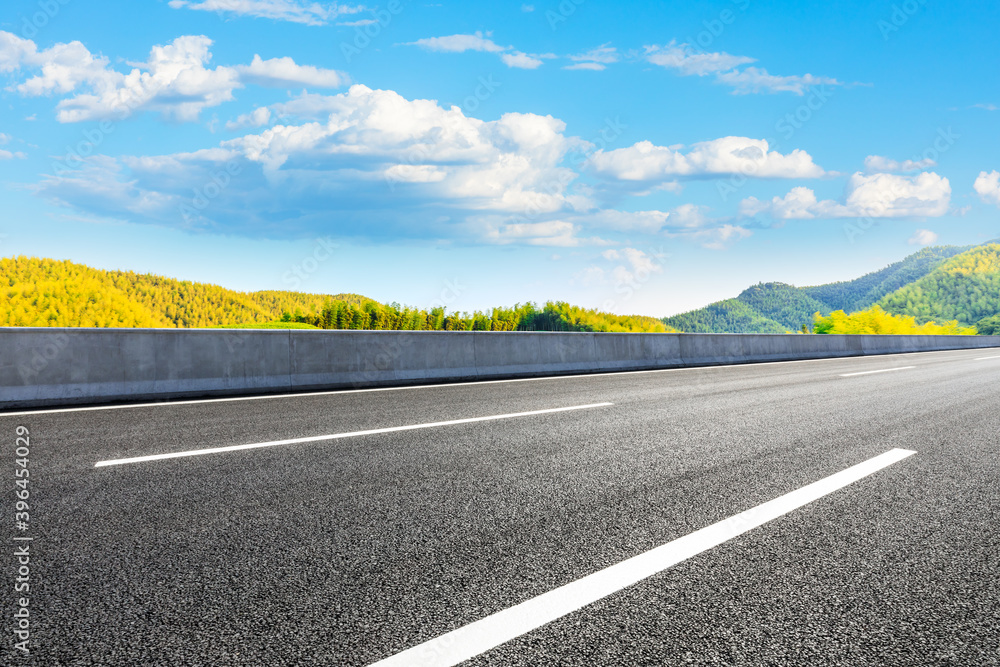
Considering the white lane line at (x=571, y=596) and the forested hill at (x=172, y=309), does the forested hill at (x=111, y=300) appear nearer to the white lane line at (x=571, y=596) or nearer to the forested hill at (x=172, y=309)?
the forested hill at (x=172, y=309)

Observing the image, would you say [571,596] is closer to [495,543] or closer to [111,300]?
[495,543]

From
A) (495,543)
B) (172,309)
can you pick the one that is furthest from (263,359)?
(172,309)

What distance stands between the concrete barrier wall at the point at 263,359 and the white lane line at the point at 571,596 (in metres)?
7.81

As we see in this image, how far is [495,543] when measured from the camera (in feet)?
10.1

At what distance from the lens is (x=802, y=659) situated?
6.83 ft

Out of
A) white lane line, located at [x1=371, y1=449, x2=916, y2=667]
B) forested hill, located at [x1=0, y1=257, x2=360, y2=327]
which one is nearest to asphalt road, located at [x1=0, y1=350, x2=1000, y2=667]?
white lane line, located at [x1=371, y1=449, x2=916, y2=667]

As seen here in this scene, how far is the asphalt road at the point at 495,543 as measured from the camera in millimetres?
2180

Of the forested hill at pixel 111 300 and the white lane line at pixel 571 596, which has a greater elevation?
the forested hill at pixel 111 300

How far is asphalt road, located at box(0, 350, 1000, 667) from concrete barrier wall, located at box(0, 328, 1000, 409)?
78.5 inches

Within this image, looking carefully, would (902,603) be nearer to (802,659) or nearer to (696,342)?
(802,659)

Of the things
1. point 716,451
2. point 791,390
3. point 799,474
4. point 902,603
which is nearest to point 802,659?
point 902,603

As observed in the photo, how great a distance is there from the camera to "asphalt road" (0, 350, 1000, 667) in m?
2.18

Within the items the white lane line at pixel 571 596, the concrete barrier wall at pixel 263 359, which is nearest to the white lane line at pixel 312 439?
the white lane line at pixel 571 596

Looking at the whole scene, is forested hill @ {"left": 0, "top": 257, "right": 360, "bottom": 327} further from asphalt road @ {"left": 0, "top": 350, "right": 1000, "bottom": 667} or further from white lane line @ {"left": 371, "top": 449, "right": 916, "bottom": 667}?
white lane line @ {"left": 371, "top": 449, "right": 916, "bottom": 667}
